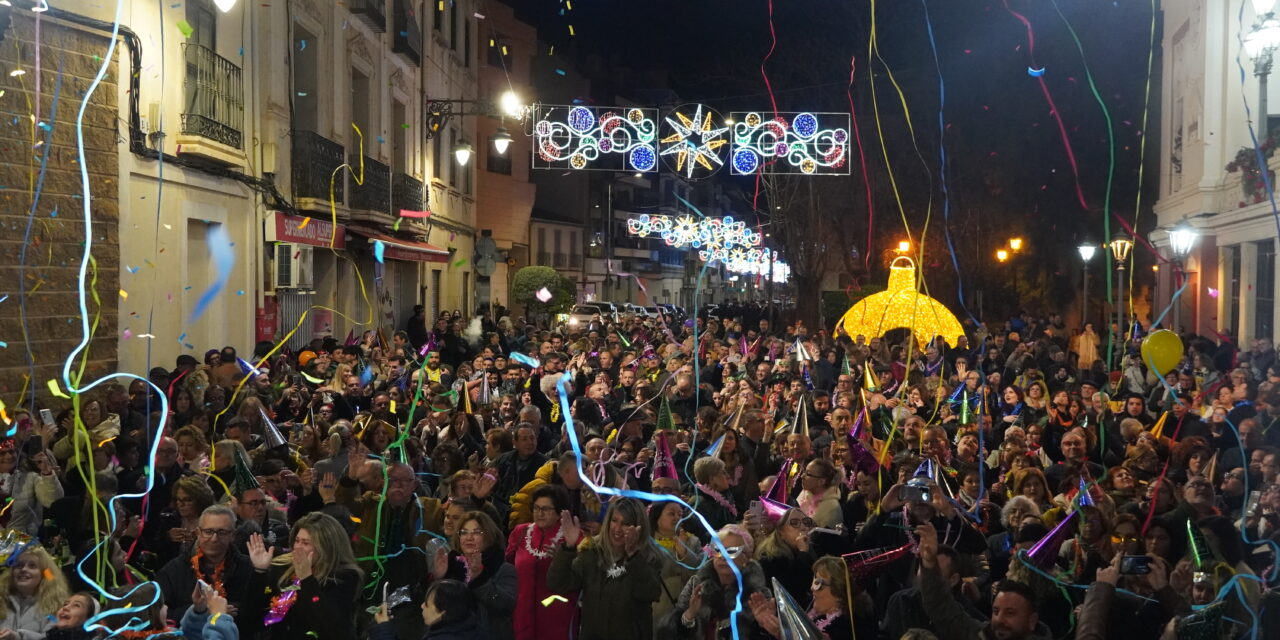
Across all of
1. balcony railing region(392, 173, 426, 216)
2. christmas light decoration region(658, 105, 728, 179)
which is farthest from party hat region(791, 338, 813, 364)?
balcony railing region(392, 173, 426, 216)

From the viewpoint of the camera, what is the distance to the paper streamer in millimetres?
14844

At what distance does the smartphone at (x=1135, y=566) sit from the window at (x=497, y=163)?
29.2 metres

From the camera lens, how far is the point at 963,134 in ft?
114

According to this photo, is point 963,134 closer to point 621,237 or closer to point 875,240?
point 875,240

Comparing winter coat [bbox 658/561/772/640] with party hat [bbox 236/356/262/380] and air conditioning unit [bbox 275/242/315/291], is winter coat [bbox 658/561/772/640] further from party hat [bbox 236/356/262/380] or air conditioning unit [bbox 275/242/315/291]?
air conditioning unit [bbox 275/242/315/291]

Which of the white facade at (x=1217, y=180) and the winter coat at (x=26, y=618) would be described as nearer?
the winter coat at (x=26, y=618)

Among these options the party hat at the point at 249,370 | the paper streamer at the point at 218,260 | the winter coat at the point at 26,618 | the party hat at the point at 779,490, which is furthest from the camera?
the paper streamer at the point at 218,260

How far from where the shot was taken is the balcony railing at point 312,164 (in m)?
17.1

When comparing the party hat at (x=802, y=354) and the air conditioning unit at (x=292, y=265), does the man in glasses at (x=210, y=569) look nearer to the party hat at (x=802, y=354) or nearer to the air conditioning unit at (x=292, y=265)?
the party hat at (x=802, y=354)

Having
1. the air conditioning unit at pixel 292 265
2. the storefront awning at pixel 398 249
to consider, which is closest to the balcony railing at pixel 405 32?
the storefront awning at pixel 398 249

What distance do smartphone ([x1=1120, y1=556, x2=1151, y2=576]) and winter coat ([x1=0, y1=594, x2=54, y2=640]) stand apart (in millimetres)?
4440

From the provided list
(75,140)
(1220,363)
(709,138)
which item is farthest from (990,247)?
(75,140)

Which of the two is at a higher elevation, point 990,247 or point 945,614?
point 990,247

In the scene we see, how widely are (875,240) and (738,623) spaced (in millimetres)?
32656
